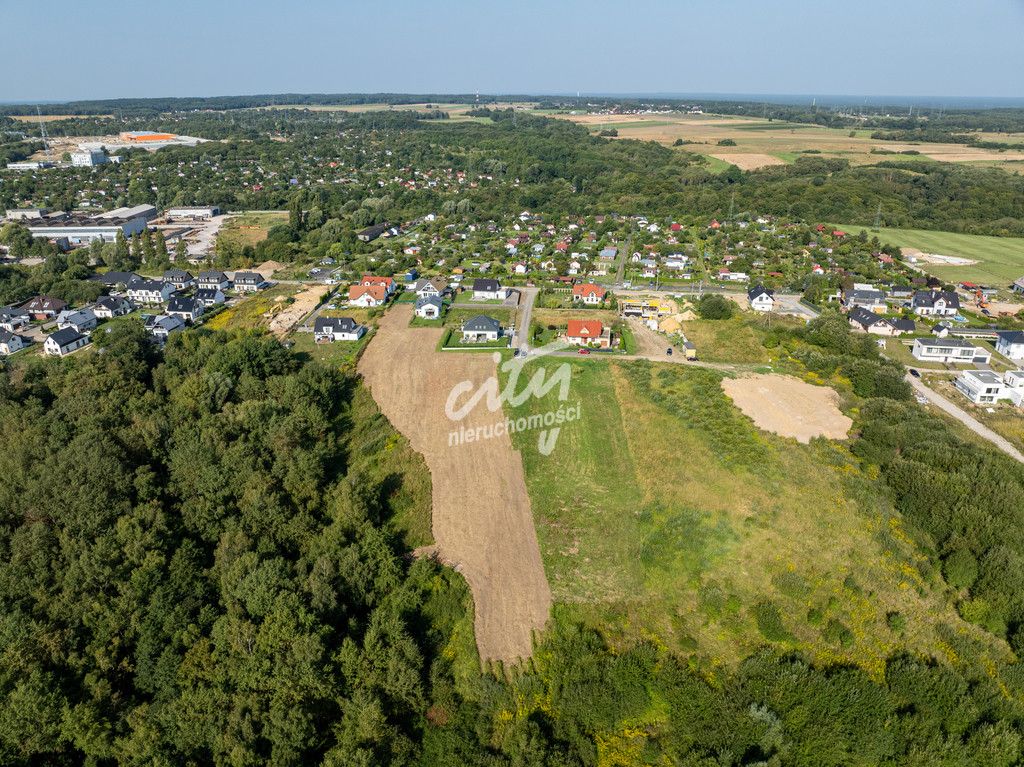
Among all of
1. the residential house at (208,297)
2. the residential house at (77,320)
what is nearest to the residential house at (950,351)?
the residential house at (208,297)

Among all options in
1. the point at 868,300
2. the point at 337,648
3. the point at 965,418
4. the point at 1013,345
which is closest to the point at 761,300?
the point at 868,300

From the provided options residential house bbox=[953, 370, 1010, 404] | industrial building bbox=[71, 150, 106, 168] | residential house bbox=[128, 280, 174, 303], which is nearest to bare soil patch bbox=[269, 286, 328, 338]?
residential house bbox=[128, 280, 174, 303]

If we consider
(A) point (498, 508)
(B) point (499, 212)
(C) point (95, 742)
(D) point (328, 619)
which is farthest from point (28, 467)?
(B) point (499, 212)

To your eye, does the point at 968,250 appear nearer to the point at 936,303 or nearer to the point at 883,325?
the point at 936,303

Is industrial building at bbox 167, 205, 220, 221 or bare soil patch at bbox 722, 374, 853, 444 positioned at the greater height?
industrial building at bbox 167, 205, 220, 221

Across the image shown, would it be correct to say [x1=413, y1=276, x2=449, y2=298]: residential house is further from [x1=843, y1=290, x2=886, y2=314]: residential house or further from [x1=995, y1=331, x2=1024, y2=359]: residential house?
[x1=995, y1=331, x2=1024, y2=359]: residential house

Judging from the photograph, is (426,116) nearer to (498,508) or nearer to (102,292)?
(102,292)
